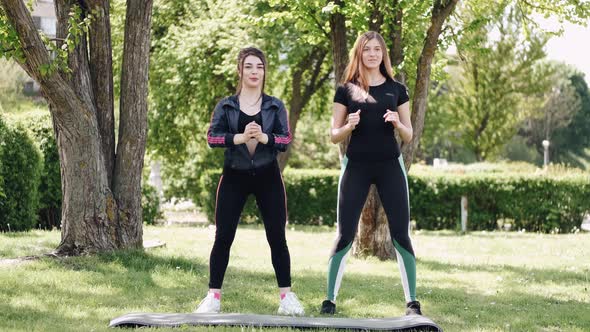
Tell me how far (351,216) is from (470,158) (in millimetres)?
46829

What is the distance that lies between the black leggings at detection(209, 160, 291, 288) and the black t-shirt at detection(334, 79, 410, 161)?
665 mm

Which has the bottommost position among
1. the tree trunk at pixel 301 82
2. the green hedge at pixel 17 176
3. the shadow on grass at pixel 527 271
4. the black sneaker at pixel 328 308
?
the shadow on grass at pixel 527 271

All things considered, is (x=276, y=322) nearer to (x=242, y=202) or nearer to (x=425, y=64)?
(x=242, y=202)

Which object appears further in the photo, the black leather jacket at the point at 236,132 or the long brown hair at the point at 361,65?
the long brown hair at the point at 361,65

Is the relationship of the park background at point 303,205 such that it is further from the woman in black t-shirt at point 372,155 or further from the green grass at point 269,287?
the woman in black t-shirt at point 372,155

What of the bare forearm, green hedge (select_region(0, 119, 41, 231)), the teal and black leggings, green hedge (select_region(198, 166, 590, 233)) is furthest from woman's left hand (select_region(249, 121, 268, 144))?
green hedge (select_region(198, 166, 590, 233))

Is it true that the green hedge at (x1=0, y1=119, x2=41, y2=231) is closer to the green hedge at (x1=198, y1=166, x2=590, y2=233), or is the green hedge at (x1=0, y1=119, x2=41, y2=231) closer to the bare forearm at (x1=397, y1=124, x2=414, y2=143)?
the green hedge at (x1=198, y1=166, x2=590, y2=233)

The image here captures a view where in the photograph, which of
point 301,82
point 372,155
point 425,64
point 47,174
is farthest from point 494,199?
point 372,155

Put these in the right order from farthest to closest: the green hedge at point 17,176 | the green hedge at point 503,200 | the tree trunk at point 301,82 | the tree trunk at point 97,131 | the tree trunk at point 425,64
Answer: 1. the tree trunk at point 301,82
2. the green hedge at point 503,200
3. the green hedge at point 17,176
4. the tree trunk at point 425,64
5. the tree trunk at point 97,131

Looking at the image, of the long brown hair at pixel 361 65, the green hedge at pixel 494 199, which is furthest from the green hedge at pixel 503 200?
the long brown hair at pixel 361 65

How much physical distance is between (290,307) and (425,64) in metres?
4.99

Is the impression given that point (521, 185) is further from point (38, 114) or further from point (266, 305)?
point (266, 305)

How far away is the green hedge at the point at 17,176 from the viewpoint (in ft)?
39.8

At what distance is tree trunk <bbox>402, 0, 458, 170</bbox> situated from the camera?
962 centimetres
